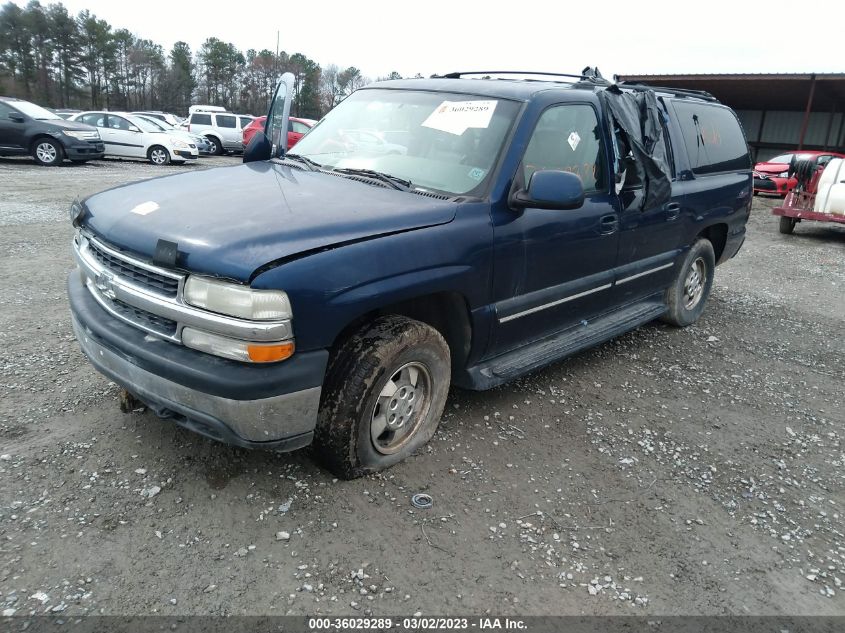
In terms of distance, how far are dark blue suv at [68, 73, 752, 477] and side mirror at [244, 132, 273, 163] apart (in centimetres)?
1

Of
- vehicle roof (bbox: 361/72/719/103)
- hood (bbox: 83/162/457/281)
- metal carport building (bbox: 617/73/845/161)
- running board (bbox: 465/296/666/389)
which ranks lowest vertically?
running board (bbox: 465/296/666/389)

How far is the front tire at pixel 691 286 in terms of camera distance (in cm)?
535

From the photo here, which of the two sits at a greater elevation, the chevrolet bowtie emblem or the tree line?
the tree line

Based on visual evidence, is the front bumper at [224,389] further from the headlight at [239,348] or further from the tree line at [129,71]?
the tree line at [129,71]

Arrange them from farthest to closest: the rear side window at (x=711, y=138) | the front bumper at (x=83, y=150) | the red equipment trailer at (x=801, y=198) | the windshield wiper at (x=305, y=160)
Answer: the front bumper at (x=83, y=150) → the red equipment trailer at (x=801, y=198) → the rear side window at (x=711, y=138) → the windshield wiper at (x=305, y=160)

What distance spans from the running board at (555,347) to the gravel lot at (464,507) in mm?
351

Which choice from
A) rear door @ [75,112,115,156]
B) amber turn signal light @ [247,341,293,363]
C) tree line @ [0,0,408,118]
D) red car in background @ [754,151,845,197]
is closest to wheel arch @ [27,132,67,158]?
rear door @ [75,112,115,156]

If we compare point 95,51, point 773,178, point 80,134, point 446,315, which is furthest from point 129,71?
point 446,315

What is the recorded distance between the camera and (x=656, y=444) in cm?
360

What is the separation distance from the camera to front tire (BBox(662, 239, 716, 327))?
5.35 metres

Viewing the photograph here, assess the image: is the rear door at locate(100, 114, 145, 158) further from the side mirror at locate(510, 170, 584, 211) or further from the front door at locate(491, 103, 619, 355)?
the side mirror at locate(510, 170, 584, 211)

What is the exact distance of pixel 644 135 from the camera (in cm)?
445

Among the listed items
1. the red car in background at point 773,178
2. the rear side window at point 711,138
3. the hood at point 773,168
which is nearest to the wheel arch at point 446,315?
the rear side window at point 711,138

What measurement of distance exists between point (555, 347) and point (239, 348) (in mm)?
2159
